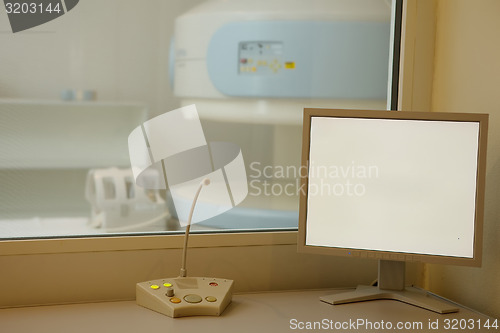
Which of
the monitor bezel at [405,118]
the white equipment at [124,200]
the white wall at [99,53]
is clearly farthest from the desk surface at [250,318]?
the white wall at [99,53]

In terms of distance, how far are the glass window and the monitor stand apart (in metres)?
0.26

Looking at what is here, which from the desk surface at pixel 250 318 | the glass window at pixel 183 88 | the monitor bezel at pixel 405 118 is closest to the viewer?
the desk surface at pixel 250 318

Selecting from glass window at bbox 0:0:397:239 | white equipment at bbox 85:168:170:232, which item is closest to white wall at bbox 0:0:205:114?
glass window at bbox 0:0:397:239

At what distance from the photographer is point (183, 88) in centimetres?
166

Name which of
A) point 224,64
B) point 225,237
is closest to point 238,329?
point 225,237

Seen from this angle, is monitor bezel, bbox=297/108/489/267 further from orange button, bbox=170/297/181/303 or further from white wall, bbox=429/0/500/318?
orange button, bbox=170/297/181/303

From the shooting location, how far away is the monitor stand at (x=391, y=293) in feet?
4.85

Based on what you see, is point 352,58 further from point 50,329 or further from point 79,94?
point 50,329

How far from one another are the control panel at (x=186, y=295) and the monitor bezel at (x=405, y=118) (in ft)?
0.76

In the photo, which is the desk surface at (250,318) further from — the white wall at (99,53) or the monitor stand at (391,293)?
the white wall at (99,53)

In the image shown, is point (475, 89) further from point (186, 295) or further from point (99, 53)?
point (99, 53)

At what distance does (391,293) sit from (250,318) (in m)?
0.39

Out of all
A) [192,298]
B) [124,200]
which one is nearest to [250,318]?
[192,298]

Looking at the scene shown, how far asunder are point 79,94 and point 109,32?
19 cm
